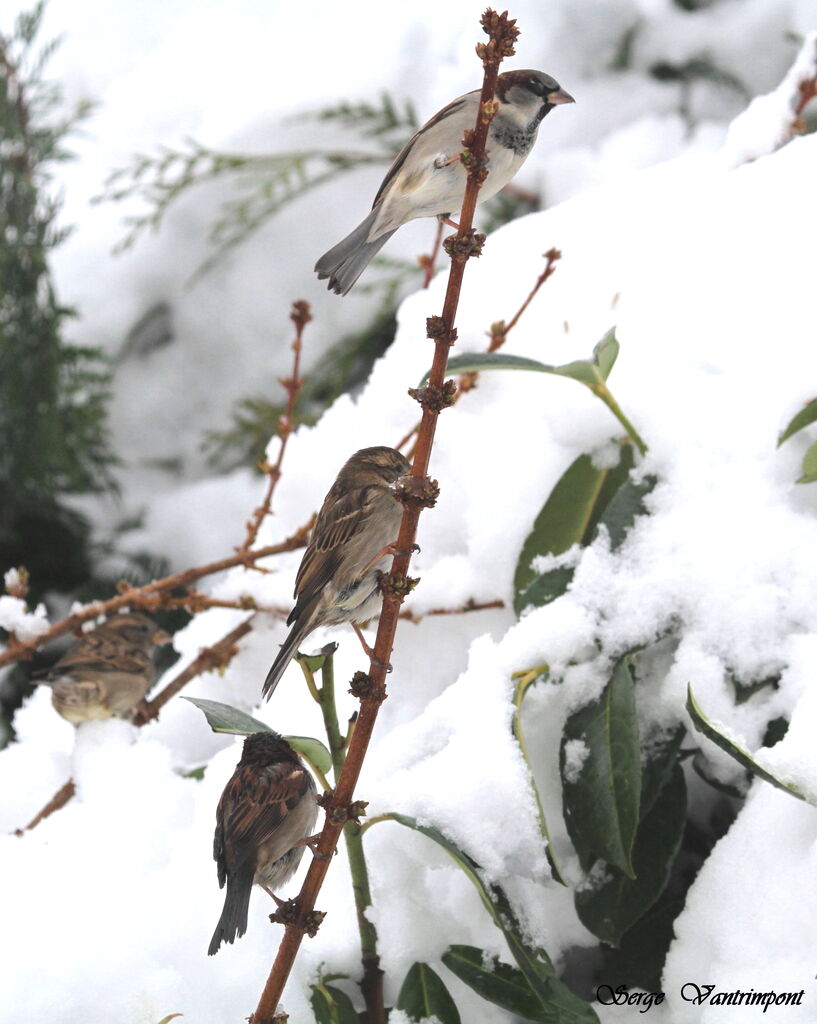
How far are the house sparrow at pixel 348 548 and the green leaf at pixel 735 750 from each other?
303 mm

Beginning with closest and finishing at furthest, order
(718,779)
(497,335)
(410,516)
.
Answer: (410,516), (718,779), (497,335)

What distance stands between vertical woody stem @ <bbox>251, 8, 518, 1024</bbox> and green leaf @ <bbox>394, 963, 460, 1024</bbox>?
0.22 meters

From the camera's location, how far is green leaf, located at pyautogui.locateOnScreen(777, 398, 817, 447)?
111 centimetres

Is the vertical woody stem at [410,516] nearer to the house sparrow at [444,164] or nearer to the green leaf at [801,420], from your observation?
the house sparrow at [444,164]

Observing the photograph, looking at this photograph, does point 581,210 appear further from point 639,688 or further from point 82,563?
point 82,563

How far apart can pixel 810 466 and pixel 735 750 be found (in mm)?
314

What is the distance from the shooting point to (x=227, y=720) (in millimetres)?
984

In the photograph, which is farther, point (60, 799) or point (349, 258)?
point (60, 799)

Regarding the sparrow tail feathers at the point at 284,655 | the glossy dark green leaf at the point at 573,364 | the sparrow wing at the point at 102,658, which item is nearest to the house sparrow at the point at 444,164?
the glossy dark green leaf at the point at 573,364

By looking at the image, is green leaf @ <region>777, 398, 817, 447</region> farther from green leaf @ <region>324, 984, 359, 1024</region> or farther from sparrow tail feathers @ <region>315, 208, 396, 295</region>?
green leaf @ <region>324, 984, 359, 1024</region>

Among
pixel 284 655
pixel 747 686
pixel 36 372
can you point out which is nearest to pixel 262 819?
pixel 284 655

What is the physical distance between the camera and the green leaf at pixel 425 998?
995mm

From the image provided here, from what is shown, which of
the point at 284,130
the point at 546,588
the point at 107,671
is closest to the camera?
the point at 546,588

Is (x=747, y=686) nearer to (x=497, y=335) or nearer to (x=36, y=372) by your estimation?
(x=497, y=335)
